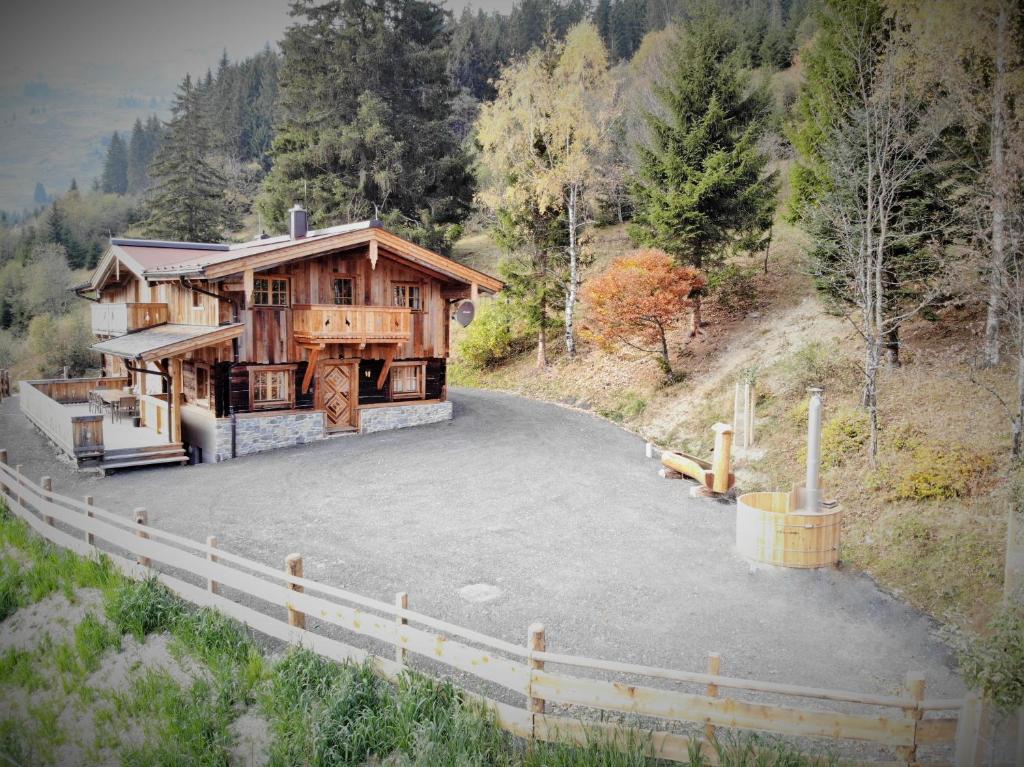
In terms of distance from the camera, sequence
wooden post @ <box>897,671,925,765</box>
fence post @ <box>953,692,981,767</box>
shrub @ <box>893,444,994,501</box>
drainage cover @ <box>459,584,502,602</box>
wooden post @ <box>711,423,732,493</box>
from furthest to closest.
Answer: wooden post @ <box>711,423,732,493</box> < shrub @ <box>893,444,994,501</box> < drainage cover @ <box>459,584,502,602</box> < wooden post @ <box>897,671,925,765</box> < fence post @ <box>953,692,981,767</box>

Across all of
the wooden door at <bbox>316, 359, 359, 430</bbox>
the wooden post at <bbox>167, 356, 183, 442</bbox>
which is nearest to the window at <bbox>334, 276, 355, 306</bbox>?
the wooden door at <bbox>316, 359, 359, 430</bbox>

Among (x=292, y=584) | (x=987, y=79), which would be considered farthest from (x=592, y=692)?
(x=987, y=79)

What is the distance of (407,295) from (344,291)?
2.35 metres

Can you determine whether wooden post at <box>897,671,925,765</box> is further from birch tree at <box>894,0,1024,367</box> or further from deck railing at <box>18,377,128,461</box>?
deck railing at <box>18,377,128,461</box>

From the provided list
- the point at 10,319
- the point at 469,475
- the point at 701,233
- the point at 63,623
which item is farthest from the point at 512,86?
the point at 10,319

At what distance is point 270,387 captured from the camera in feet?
68.8

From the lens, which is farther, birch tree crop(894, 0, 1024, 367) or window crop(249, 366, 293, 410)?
window crop(249, 366, 293, 410)

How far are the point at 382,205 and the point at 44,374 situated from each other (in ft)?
66.1

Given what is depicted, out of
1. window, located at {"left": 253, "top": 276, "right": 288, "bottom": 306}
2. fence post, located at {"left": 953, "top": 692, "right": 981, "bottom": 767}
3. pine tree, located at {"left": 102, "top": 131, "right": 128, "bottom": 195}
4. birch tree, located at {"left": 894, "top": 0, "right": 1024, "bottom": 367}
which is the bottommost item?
fence post, located at {"left": 953, "top": 692, "right": 981, "bottom": 767}

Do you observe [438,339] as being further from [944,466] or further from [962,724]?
[962,724]

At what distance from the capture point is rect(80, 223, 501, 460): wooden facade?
1992cm

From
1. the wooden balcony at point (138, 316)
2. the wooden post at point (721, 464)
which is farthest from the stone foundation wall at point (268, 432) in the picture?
the wooden post at point (721, 464)

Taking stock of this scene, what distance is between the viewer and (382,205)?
37781 millimetres

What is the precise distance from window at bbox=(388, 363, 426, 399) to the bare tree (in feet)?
44.1
